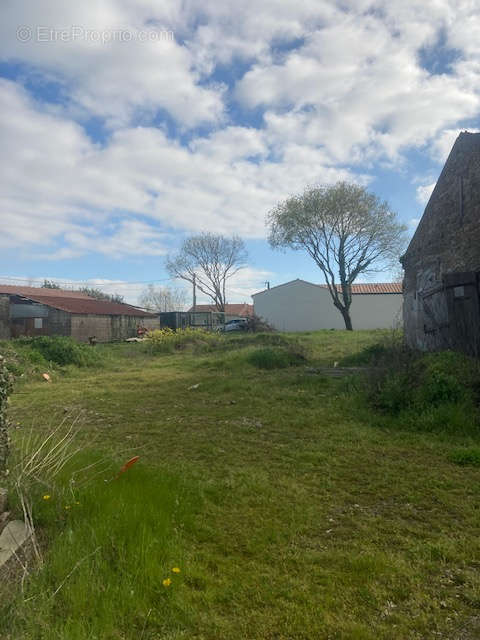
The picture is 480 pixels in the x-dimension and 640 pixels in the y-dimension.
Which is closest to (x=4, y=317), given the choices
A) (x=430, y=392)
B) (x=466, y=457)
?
(x=430, y=392)

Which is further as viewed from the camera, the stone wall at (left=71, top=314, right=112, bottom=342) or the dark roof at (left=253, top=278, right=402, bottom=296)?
the dark roof at (left=253, top=278, right=402, bottom=296)

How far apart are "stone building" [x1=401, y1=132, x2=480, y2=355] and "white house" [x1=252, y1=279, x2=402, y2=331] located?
2454 centimetres

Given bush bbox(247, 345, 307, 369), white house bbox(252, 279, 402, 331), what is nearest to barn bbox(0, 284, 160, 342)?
white house bbox(252, 279, 402, 331)

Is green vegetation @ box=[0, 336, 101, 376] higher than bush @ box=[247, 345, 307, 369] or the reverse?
higher

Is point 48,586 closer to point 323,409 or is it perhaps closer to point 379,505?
point 379,505

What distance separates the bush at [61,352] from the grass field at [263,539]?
896cm

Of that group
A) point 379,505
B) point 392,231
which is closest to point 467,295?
point 379,505

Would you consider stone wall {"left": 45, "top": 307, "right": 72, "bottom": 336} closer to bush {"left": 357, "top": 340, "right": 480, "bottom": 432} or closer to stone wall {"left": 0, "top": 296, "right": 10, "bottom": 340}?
stone wall {"left": 0, "top": 296, "right": 10, "bottom": 340}

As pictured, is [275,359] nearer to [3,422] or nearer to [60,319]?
[3,422]

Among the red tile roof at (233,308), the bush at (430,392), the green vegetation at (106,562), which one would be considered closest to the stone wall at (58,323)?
the bush at (430,392)

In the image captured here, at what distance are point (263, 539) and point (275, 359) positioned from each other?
8.82 m

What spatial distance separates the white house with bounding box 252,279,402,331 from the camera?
3609cm

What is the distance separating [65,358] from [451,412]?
1223 centimetres

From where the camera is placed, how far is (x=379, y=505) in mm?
3393
